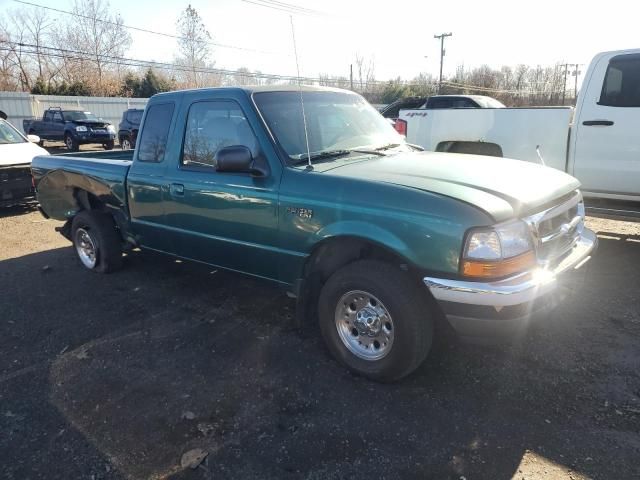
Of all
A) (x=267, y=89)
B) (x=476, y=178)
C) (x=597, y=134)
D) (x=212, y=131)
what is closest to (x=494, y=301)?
(x=476, y=178)

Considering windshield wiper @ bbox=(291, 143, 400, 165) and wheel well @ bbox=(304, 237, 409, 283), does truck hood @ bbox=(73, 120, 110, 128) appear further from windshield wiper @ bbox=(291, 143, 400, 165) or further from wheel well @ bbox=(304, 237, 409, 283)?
wheel well @ bbox=(304, 237, 409, 283)

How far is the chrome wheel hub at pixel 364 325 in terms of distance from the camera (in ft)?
10.4

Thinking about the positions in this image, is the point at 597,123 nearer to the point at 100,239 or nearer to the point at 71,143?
the point at 100,239

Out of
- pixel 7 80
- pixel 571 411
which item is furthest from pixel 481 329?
pixel 7 80

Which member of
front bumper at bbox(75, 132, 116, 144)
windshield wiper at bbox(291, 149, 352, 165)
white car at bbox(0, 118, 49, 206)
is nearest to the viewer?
windshield wiper at bbox(291, 149, 352, 165)

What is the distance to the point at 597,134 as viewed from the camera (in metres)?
5.29

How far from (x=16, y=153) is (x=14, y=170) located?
471 millimetres

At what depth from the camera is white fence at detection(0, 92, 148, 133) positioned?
24.7m

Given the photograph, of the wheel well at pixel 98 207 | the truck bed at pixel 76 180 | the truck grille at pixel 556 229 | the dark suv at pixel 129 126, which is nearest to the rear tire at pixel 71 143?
the dark suv at pixel 129 126

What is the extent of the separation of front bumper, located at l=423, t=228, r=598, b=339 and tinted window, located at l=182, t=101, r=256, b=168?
1.83 meters

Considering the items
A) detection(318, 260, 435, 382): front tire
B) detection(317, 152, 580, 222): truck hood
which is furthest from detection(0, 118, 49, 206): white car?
detection(318, 260, 435, 382): front tire

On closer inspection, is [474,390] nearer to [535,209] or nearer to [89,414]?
[535,209]

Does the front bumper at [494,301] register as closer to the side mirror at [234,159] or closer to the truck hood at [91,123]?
the side mirror at [234,159]

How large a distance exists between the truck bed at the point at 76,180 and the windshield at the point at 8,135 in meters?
4.01
